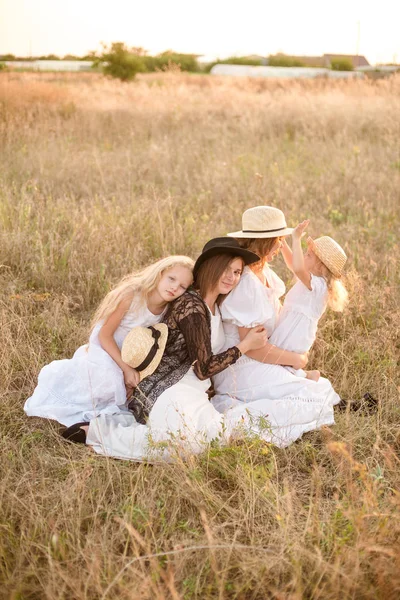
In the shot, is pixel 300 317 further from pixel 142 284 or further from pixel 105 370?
pixel 105 370

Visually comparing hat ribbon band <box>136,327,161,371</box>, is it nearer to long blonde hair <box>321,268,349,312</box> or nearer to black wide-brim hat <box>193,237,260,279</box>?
black wide-brim hat <box>193,237,260,279</box>

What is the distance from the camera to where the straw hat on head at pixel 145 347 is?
11.5 feet

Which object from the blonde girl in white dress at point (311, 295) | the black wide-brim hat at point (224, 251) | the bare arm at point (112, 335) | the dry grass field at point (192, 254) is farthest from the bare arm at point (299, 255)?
the bare arm at point (112, 335)

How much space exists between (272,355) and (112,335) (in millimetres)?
944

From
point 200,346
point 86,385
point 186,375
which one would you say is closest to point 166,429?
point 186,375

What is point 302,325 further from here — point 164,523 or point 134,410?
point 164,523

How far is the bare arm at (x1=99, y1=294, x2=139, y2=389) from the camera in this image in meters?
3.71

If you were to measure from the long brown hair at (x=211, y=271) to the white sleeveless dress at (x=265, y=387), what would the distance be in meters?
0.19

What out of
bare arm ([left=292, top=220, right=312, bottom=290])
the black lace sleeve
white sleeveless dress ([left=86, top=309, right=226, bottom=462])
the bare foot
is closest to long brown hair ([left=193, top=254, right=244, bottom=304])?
the black lace sleeve

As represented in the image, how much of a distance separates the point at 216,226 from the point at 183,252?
77 cm

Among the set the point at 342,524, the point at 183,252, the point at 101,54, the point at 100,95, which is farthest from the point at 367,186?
the point at 101,54

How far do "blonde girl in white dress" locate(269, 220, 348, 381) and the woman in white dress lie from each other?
0.08 meters

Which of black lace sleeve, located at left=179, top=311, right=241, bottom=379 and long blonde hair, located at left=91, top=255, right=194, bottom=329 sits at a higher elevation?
long blonde hair, located at left=91, top=255, right=194, bottom=329

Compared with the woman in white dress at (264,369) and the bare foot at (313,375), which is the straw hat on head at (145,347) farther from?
the bare foot at (313,375)
